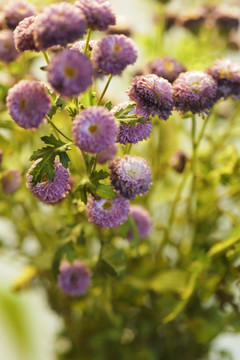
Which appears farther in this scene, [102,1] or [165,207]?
[165,207]

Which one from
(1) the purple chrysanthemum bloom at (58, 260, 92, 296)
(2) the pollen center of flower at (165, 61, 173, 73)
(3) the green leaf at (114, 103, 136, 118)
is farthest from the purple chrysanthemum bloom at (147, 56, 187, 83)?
(1) the purple chrysanthemum bloom at (58, 260, 92, 296)

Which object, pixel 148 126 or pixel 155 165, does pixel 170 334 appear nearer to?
pixel 155 165

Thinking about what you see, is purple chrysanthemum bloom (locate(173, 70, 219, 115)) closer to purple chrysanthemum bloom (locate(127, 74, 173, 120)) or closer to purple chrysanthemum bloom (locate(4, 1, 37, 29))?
purple chrysanthemum bloom (locate(127, 74, 173, 120))

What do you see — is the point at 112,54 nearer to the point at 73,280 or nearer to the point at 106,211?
the point at 106,211

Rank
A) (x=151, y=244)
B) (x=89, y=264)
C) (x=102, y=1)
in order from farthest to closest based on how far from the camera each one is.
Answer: (x=151, y=244)
(x=89, y=264)
(x=102, y=1)

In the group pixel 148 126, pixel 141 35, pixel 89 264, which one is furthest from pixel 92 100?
pixel 141 35

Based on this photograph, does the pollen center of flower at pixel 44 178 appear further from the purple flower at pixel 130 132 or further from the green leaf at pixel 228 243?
the green leaf at pixel 228 243
